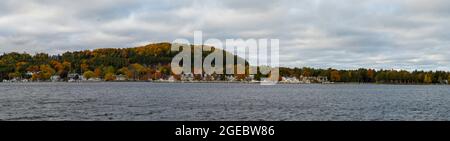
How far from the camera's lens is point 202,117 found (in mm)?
44844

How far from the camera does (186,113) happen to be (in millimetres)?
49375
